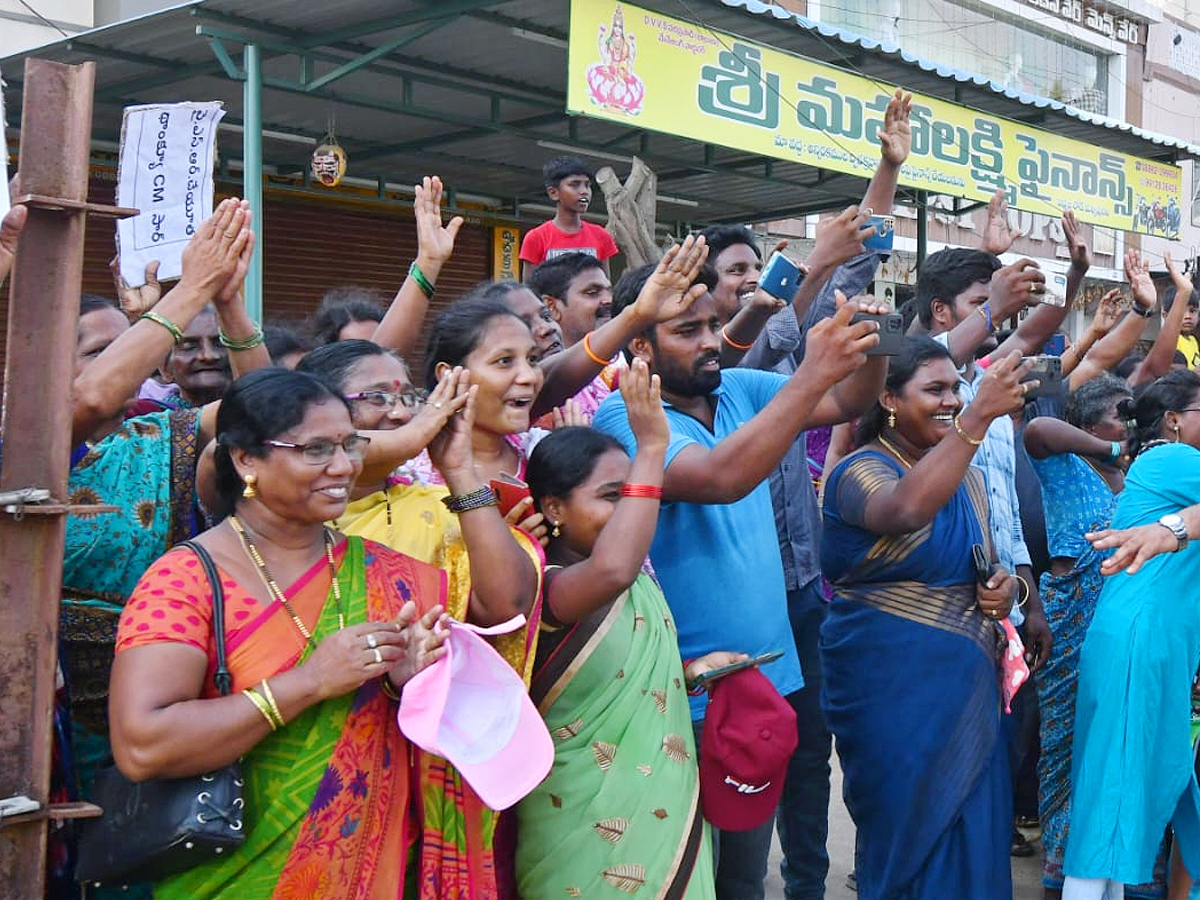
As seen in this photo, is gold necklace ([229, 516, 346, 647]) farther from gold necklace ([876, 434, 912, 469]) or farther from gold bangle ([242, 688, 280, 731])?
gold necklace ([876, 434, 912, 469])

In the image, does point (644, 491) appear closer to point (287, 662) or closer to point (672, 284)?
point (672, 284)

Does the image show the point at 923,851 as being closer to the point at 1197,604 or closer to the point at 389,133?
the point at 1197,604

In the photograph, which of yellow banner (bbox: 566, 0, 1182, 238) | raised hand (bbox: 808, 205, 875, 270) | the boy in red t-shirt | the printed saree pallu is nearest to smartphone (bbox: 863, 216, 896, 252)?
raised hand (bbox: 808, 205, 875, 270)

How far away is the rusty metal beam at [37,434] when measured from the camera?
204 cm

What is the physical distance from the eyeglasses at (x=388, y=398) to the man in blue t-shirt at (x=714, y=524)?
0.53 m

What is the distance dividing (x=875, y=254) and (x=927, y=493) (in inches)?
38.4

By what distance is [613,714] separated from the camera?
256cm

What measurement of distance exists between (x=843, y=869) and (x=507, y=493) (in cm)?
242

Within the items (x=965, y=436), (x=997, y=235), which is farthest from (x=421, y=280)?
(x=997, y=235)

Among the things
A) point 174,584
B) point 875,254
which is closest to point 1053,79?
point 875,254

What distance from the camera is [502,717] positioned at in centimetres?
227

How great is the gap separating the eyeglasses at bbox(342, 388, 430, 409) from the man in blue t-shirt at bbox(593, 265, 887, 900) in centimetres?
53

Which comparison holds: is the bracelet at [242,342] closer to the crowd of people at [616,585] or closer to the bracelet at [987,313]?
the crowd of people at [616,585]

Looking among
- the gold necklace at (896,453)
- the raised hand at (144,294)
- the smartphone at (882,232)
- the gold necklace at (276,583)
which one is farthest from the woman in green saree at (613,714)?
the raised hand at (144,294)
